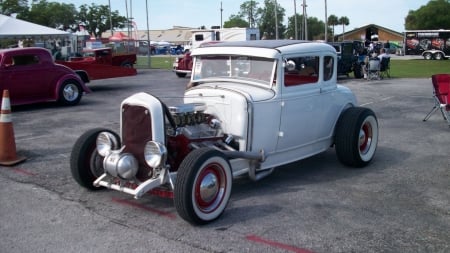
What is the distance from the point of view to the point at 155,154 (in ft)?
15.4

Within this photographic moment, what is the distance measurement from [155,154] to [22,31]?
21.7m

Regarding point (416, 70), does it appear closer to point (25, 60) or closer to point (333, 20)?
point (25, 60)

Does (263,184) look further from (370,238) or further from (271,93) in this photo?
(370,238)

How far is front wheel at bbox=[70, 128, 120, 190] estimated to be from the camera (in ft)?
17.7

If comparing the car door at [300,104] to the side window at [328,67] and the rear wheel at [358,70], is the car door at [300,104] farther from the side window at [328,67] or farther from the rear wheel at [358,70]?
the rear wheel at [358,70]

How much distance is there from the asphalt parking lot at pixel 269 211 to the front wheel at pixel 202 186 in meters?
0.14

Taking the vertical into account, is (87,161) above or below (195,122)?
below

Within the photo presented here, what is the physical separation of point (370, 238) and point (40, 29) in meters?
23.6

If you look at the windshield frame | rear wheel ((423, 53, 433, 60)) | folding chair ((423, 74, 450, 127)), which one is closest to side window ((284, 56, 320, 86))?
the windshield frame

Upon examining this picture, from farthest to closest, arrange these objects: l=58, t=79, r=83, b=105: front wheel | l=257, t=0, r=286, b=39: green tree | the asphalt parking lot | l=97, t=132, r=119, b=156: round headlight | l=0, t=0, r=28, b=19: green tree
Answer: l=257, t=0, r=286, b=39: green tree
l=0, t=0, r=28, b=19: green tree
l=58, t=79, r=83, b=105: front wheel
l=97, t=132, r=119, b=156: round headlight
the asphalt parking lot

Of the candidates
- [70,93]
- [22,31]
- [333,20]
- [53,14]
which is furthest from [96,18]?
[70,93]

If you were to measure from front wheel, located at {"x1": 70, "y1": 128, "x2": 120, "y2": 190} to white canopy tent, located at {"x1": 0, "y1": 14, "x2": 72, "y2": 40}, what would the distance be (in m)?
19.9

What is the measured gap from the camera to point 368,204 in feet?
16.8

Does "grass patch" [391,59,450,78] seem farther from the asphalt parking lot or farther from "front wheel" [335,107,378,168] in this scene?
"front wheel" [335,107,378,168]
